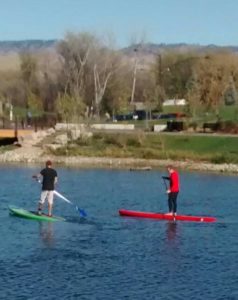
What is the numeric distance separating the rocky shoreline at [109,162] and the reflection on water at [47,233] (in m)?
38.9

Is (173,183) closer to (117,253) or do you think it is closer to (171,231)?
(171,231)

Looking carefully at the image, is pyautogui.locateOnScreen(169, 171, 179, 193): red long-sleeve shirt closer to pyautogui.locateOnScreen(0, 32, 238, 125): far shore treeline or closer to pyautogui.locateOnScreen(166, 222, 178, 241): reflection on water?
pyautogui.locateOnScreen(166, 222, 178, 241): reflection on water

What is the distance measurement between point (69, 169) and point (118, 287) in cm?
4744

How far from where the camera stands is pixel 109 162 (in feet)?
260

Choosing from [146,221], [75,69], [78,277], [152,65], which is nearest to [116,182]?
→ [146,221]

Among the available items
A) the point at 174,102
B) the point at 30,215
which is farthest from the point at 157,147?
the point at 174,102

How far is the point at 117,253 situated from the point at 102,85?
329 feet

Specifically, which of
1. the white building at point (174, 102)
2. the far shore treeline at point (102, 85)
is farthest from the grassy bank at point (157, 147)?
the white building at point (174, 102)

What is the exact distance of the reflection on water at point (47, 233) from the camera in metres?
31.6

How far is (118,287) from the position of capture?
25.1 m

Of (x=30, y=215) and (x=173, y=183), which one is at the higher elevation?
(x=173, y=183)

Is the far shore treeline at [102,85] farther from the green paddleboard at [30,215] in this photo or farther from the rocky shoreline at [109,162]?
the green paddleboard at [30,215]

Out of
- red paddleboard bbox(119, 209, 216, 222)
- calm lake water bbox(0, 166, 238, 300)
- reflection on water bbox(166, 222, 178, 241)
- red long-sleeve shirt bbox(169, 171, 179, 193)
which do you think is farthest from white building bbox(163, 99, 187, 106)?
reflection on water bbox(166, 222, 178, 241)

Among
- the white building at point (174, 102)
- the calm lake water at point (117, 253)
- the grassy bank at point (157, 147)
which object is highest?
the white building at point (174, 102)
